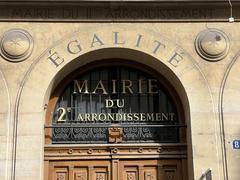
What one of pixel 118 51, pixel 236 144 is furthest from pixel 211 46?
pixel 236 144

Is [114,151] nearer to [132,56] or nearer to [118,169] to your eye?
[118,169]

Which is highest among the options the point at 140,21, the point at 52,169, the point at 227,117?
the point at 140,21

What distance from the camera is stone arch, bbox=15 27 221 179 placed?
11727 mm

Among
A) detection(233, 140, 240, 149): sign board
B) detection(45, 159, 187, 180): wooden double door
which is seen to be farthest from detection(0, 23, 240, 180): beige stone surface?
detection(45, 159, 187, 180): wooden double door

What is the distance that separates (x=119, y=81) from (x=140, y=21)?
5.56 ft

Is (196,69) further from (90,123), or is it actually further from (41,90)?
(41,90)

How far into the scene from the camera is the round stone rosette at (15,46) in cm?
1208

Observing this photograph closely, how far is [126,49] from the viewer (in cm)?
1243

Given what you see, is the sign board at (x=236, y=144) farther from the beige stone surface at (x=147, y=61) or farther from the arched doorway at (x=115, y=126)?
the arched doorway at (x=115, y=126)

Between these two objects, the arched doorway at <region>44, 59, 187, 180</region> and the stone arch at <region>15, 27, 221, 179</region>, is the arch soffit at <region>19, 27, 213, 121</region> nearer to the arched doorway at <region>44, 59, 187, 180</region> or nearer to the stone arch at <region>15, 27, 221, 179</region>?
the stone arch at <region>15, 27, 221, 179</region>

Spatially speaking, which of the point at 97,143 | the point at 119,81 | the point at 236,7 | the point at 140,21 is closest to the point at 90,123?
the point at 97,143

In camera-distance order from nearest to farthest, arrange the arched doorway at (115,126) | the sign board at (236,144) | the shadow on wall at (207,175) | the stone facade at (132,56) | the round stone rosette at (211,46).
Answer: the shadow on wall at (207,175)
the stone facade at (132,56)
the sign board at (236,144)
the round stone rosette at (211,46)
the arched doorway at (115,126)

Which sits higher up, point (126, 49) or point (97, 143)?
point (126, 49)

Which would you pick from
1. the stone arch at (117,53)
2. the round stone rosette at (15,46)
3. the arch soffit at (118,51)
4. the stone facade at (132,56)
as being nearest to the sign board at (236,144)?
the stone facade at (132,56)
